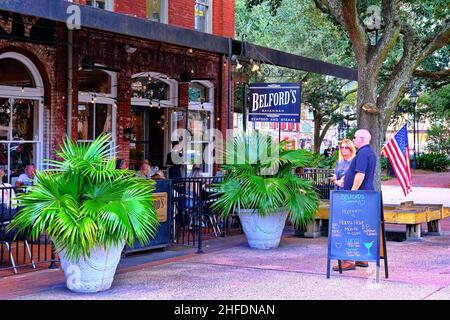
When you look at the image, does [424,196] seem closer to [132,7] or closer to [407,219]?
[407,219]

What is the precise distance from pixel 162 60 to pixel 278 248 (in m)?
6.80

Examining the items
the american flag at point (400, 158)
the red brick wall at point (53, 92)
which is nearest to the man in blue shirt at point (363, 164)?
the american flag at point (400, 158)

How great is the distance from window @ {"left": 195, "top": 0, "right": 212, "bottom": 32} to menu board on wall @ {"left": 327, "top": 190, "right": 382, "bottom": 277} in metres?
10.4

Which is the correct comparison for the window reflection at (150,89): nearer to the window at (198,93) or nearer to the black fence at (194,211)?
the window at (198,93)

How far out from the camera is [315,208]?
10844 millimetres

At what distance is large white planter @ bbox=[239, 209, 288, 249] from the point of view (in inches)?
418

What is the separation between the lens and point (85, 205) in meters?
7.22

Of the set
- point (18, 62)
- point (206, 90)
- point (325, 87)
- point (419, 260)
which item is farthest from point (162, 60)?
point (325, 87)

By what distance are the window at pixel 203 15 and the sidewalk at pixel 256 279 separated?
340 inches

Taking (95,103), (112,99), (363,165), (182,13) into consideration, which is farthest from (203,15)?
(363,165)

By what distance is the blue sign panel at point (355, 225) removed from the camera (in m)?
8.20

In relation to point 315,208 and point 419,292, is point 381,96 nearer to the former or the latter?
point 315,208

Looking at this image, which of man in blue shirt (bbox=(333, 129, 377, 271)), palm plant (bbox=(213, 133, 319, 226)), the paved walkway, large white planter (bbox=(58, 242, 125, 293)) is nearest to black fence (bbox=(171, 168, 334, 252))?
palm plant (bbox=(213, 133, 319, 226))

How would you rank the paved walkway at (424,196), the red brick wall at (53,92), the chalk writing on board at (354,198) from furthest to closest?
the paved walkway at (424,196)
the red brick wall at (53,92)
the chalk writing on board at (354,198)
